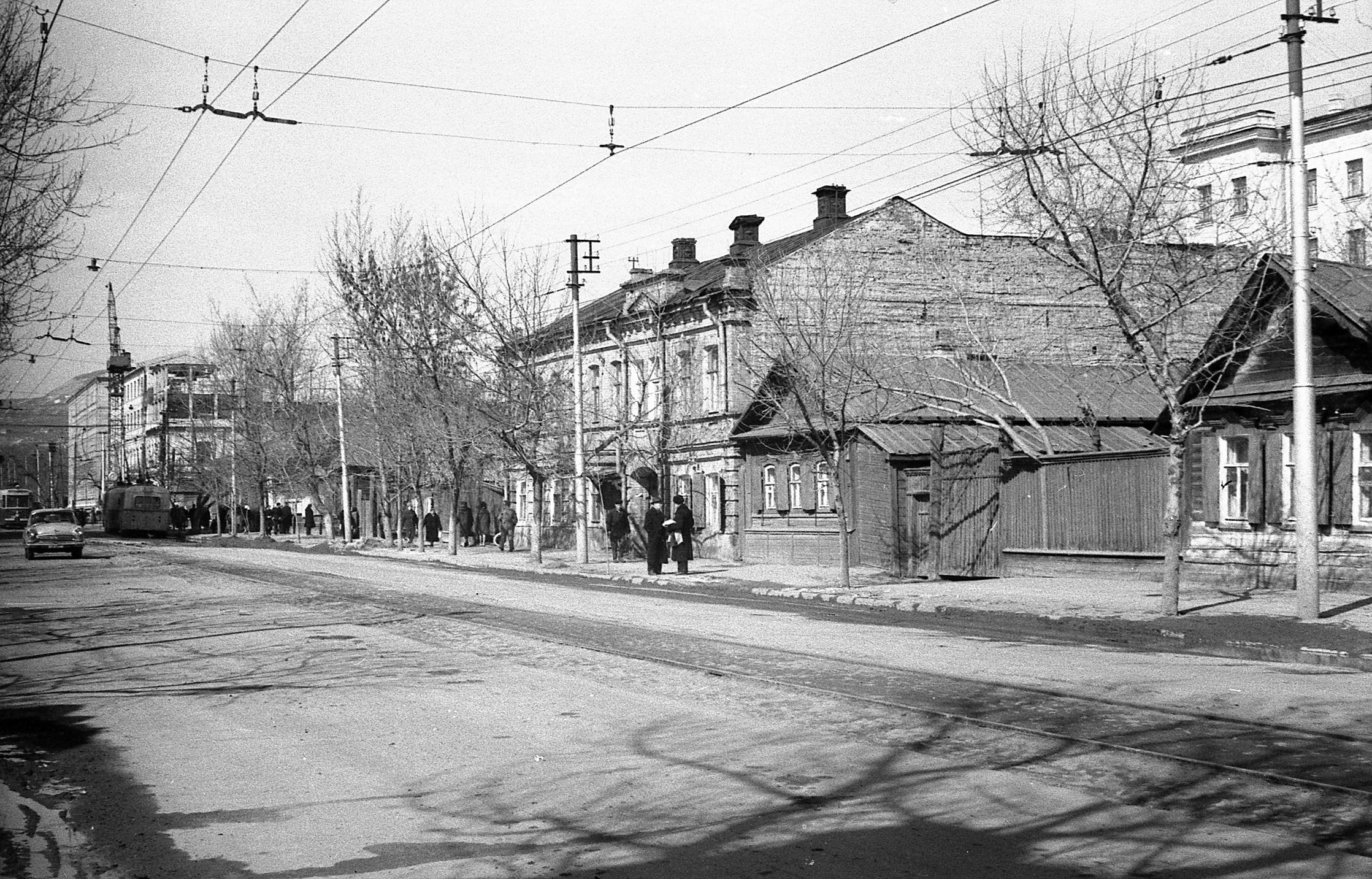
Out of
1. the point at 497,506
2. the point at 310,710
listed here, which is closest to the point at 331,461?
the point at 497,506

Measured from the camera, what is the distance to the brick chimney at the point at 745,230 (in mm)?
50625

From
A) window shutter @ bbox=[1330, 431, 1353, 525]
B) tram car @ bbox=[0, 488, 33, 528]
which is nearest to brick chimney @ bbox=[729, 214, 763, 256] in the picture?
window shutter @ bbox=[1330, 431, 1353, 525]

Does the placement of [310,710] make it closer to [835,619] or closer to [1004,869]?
[1004,869]

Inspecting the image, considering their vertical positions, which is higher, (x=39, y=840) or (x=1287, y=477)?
(x=1287, y=477)

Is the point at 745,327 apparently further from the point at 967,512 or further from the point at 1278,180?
the point at 1278,180

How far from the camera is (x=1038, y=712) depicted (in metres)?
10.9

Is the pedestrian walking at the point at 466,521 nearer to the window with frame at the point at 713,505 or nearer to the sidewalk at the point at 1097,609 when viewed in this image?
the window with frame at the point at 713,505

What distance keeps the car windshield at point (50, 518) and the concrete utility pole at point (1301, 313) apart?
4321 centimetres

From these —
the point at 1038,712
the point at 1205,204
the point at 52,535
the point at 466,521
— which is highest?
the point at 1205,204

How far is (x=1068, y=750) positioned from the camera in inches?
364

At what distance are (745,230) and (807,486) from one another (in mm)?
16347

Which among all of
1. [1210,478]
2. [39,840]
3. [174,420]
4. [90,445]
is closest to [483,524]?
[1210,478]

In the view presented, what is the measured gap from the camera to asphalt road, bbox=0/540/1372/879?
6875mm

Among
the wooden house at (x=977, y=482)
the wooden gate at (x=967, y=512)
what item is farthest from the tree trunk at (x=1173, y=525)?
the wooden gate at (x=967, y=512)
